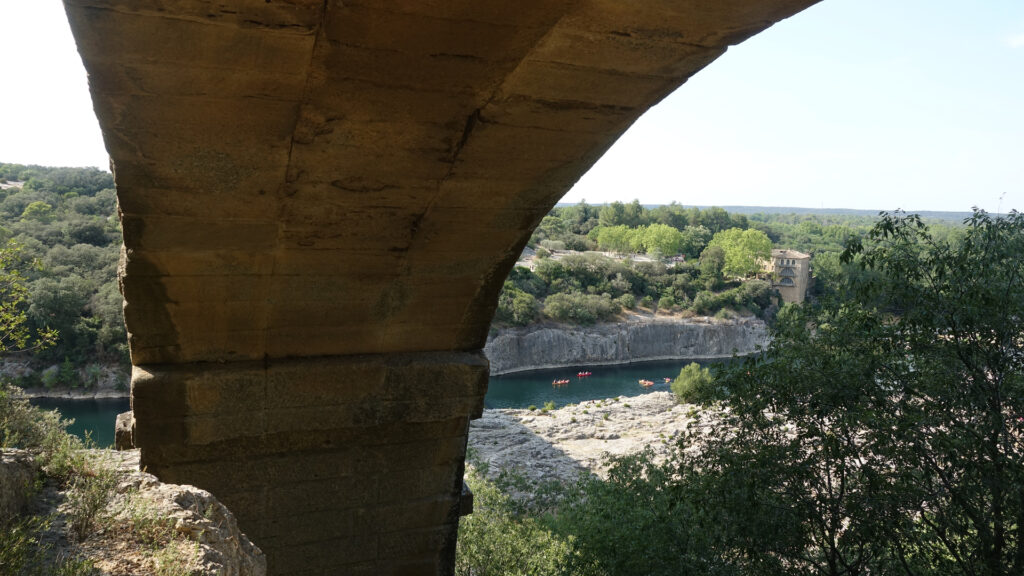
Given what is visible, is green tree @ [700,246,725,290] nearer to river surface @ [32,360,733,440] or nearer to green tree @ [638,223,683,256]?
green tree @ [638,223,683,256]

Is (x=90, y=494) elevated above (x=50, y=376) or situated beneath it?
elevated above

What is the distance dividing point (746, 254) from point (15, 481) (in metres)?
72.3

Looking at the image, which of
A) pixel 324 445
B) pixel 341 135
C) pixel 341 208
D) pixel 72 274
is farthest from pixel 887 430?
pixel 72 274

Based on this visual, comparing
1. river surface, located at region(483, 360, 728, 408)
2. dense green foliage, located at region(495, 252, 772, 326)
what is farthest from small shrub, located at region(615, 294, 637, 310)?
river surface, located at region(483, 360, 728, 408)

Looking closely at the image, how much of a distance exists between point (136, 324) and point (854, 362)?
7.02 m

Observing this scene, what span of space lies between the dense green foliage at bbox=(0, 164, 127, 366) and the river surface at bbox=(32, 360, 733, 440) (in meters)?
3.28

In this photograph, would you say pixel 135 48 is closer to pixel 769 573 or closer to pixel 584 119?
pixel 584 119

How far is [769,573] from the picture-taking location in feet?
24.5

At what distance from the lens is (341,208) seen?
3.87 meters

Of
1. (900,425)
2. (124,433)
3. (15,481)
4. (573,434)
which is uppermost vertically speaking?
(15,481)

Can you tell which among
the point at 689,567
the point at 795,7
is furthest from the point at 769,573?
the point at 795,7

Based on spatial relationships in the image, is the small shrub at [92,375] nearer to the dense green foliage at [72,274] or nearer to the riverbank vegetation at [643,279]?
the dense green foliage at [72,274]

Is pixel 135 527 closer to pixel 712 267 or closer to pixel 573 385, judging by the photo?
pixel 573 385

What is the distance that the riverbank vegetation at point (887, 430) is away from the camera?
668cm
